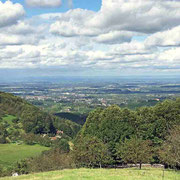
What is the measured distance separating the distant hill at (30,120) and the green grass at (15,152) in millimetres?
16393

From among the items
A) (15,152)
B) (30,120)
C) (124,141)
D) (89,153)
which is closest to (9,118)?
(30,120)

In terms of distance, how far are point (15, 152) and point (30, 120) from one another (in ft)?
101

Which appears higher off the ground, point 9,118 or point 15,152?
point 9,118

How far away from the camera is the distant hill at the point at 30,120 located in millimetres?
99688

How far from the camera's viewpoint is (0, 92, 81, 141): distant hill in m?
99.7

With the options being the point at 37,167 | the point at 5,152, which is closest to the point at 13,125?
the point at 5,152

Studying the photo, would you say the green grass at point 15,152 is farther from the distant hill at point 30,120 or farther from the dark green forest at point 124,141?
the dark green forest at point 124,141

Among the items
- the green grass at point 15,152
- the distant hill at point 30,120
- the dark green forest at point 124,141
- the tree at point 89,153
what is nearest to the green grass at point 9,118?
the distant hill at point 30,120

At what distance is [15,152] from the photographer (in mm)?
72000

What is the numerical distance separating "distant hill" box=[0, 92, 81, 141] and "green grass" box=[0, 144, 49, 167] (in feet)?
53.8

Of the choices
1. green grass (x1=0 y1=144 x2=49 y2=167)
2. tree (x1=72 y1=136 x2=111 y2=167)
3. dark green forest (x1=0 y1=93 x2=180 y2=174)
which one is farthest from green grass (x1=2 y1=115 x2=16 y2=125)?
tree (x1=72 y1=136 x2=111 y2=167)

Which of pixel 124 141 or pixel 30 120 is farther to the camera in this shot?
pixel 30 120

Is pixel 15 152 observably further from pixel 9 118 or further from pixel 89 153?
pixel 89 153

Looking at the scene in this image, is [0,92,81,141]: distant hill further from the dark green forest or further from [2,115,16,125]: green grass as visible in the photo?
the dark green forest
